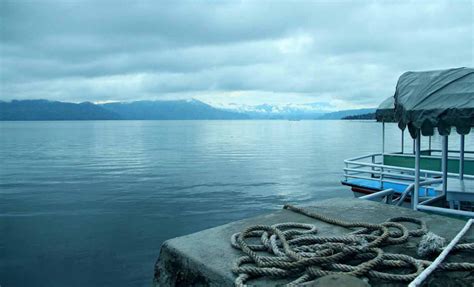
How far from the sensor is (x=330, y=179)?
29391mm

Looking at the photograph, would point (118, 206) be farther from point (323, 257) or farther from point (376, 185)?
point (323, 257)

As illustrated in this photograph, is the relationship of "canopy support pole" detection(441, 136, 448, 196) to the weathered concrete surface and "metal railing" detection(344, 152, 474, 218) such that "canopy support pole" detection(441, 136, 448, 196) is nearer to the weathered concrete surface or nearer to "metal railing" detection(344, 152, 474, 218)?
"metal railing" detection(344, 152, 474, 218)

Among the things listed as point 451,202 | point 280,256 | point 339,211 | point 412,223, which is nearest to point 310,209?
point 339,211

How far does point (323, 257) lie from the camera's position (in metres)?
3.56

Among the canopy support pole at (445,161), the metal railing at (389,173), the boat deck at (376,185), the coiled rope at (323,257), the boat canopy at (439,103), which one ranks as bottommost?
Answer: the boat deck at (376,185)

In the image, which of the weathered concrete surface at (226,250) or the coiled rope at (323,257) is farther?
the weathered concrete surface at (226,250)

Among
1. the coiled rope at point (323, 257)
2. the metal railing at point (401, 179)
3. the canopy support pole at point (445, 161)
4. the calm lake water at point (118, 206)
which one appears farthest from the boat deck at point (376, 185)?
the coiled rope at point (323, 257)

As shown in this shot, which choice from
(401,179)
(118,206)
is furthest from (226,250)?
(118,206)

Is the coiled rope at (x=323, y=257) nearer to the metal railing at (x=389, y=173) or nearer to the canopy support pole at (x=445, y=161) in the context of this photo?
the canopy support pole at (x=445, y=161)

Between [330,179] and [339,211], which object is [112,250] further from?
[330,179]

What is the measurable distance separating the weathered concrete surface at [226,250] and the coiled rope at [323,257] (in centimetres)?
9

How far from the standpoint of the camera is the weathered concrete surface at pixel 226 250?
12.1 ft

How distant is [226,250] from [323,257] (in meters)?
1.21

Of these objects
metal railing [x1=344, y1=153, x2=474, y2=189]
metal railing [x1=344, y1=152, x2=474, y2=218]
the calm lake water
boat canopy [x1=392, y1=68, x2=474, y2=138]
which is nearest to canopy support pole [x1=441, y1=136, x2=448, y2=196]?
metal railing [x1=344, y1=152, x2=474, y2=218]
